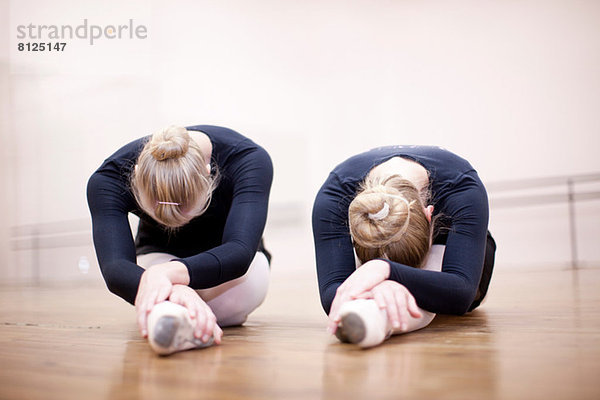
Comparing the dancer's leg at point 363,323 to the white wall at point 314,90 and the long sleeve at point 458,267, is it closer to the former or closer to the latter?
the long sleeve at point 458,267

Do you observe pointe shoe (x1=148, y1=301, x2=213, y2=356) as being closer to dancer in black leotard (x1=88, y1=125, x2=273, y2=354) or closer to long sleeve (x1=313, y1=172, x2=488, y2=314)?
dancer in black leotard (x1=88, y1=125, x2=273, y2=354)

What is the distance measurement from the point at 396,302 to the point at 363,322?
95 millimetres

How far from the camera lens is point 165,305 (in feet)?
3.22

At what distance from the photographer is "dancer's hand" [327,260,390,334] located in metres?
1.03

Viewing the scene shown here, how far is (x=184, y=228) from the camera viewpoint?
147 cm

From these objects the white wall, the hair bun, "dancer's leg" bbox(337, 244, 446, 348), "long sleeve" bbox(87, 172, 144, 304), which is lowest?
"dancer's leg" bbox(337, 244, 446, 348)

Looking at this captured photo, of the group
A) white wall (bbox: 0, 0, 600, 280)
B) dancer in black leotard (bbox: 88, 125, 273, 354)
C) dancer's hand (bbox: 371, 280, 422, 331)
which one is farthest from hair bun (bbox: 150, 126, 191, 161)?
white wall (bbox: 0, 0, 600, 280)

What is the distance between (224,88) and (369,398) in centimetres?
393

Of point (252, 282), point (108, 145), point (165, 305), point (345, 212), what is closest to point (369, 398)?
point (165, 305)

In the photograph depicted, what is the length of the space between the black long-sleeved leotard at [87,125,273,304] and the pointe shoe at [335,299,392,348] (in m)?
0.34

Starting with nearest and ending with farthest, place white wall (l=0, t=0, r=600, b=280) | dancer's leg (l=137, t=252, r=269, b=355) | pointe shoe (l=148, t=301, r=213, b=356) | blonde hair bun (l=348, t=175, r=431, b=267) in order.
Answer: pointe shoe (l=148, t=301, r=213, b=356) < blonde hair bun (l=348, t=175, r=431, b=267) < dancer's leg (l=137, t=252, r=269, b=355) < white wall (l=0, t=0, r=600, b=280)

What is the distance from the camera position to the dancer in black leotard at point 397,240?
104cm

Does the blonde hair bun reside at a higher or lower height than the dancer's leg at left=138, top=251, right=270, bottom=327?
higher

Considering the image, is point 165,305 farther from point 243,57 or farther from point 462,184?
point 243,57
